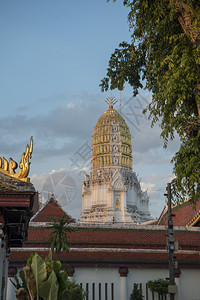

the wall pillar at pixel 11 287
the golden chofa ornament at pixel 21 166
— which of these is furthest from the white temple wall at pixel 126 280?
the golden chofa ornament at pixel 21 166

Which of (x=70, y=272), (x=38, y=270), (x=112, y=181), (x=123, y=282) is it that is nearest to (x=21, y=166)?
(x=38, y=270)

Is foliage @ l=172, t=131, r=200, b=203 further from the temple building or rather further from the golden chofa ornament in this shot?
the temple building

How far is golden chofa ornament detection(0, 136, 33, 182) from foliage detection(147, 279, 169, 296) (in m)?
15.3

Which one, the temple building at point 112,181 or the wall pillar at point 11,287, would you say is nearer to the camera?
the wall pillar at point 11,287

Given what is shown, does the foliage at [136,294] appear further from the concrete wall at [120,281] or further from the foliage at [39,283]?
the foliage at [39,283]

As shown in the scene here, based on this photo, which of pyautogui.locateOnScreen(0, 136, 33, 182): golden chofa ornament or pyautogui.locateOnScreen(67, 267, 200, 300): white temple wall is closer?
pyautogui.locateOnScreen(0, 136, 33, 182): golden chofa ornament

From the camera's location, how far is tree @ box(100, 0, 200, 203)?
11.9m

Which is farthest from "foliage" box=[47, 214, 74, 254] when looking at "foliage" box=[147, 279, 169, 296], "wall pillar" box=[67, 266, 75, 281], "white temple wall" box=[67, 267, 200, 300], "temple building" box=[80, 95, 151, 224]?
"temple building" box=[80, 95, 151, 224]

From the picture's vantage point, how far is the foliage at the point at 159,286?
2120 centimetres

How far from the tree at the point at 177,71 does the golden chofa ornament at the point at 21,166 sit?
540cm

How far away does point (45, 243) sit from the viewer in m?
23.7

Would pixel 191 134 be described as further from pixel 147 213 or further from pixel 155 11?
pixel 147 213

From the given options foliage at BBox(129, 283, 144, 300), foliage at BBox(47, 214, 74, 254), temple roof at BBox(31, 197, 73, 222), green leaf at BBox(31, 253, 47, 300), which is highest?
temple roof at BBox(31, 197, 73, 222)

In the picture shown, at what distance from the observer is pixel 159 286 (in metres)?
21.4
